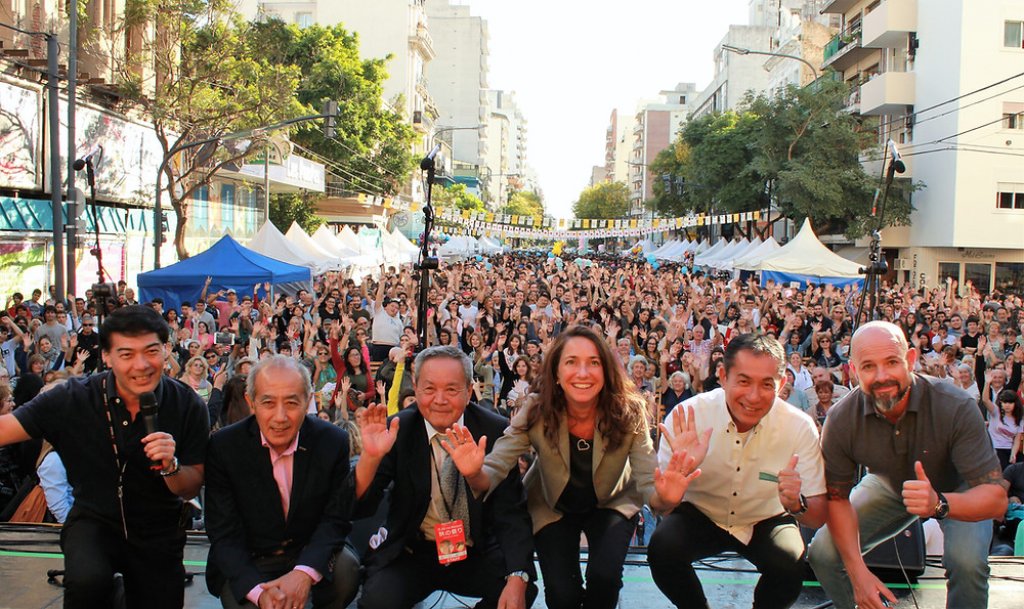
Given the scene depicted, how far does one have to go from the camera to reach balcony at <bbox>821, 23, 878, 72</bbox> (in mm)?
34406

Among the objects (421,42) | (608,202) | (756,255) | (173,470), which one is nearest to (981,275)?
(756,255)

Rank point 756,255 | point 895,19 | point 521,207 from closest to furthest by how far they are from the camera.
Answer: point 756,255 → point 895,19 → point 521,207

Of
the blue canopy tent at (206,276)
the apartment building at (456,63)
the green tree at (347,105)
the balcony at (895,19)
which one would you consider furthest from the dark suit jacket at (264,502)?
the apartment building at (456,63)

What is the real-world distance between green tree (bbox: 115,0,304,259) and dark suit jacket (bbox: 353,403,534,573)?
1839 centimetres

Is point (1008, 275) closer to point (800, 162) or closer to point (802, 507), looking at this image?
point (800, 162)

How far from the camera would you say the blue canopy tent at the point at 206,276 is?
645 inches

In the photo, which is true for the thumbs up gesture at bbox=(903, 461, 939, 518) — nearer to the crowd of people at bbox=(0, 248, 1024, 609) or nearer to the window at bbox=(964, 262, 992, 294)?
the crowd of people at bbox=(0, 248, 1024, 609)

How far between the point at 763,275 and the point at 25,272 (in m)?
18.5

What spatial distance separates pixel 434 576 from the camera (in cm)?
389

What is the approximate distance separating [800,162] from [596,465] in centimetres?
2997

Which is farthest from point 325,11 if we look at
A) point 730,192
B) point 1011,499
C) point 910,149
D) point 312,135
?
point 1011,499

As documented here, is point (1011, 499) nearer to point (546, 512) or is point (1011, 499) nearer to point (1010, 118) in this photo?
point (546, 512)

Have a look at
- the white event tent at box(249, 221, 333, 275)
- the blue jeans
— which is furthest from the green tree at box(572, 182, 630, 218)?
the blue jeans

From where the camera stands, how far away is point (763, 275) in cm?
2491
